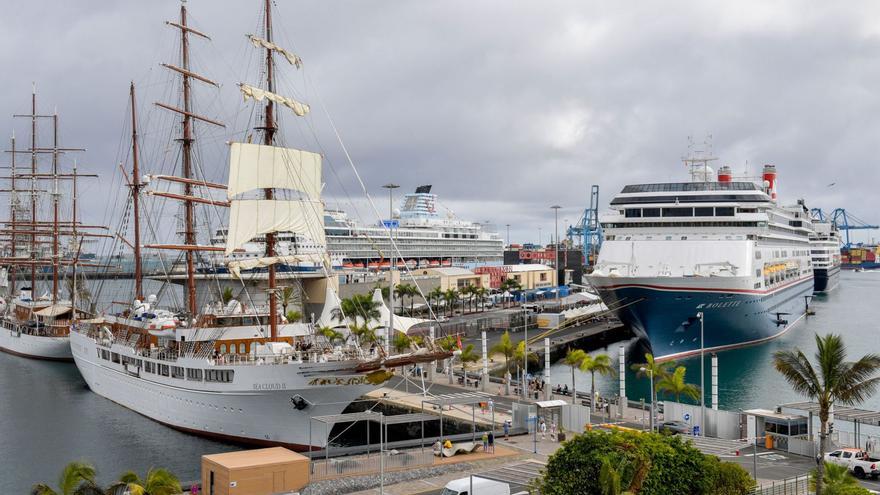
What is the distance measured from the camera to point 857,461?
89.5ft

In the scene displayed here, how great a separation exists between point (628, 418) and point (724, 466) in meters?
15.9

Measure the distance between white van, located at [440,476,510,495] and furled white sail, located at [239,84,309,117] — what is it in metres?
27.7

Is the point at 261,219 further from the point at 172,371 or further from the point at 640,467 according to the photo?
the point at 640,467

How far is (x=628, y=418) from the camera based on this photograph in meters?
38.0

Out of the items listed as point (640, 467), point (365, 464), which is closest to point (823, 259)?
point (365, 464)

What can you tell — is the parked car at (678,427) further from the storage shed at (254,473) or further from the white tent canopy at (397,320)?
the white tent canopy at (397,320)

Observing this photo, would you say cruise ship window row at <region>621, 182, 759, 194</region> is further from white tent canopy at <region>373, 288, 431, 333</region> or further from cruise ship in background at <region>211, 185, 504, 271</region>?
cruise ship in background at <region>211, 185, 504, 271</region>

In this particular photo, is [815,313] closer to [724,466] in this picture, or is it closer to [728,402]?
[728,402]

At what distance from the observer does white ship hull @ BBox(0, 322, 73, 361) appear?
7300cm

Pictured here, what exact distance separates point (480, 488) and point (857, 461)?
46.7ft

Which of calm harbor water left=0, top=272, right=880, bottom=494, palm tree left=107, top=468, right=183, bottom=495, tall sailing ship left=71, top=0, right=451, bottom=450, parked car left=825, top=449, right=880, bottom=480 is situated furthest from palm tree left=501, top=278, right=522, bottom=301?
palm tree left=107, top=468, right=183, bottom=495

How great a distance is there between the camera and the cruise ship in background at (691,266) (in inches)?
2259

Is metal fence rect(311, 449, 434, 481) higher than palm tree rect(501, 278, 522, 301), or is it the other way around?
palm tree rect(501, 278, 522, 301)

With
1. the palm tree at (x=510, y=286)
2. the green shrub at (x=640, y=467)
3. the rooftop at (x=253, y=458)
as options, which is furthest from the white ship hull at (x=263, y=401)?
the palm tree at (x=510, y=286)
